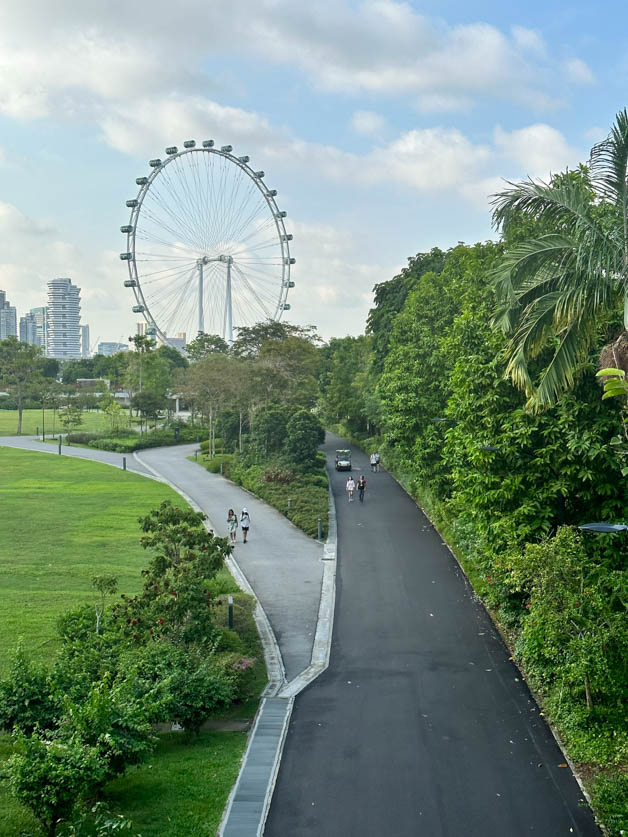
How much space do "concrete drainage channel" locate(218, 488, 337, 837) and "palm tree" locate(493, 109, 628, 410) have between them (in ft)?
25.1

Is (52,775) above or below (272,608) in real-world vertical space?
above

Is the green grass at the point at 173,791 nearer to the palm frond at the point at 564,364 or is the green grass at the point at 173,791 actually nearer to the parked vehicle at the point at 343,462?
the palm frond at the point at 564,364

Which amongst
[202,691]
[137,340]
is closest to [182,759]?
[202,691]

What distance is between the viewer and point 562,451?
1498 centimetres

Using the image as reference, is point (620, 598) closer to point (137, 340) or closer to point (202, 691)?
point (202, 691)

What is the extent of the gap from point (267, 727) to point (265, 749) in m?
0.98

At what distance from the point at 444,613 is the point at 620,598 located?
7209 mm

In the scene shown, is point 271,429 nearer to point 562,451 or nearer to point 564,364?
point 562,451

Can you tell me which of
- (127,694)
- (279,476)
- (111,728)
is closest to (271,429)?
(279,476)

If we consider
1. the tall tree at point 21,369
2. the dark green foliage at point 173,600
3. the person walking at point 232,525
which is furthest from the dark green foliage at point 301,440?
the tall tree at point 21,369

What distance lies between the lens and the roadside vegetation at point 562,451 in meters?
12.7

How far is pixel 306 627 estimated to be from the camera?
64.1ft

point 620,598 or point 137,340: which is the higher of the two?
point 137,340

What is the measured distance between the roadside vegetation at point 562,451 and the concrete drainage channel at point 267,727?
15.1ft
